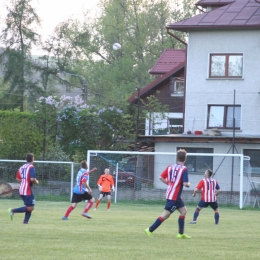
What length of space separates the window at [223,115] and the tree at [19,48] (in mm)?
17221

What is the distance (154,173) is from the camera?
33.3 metres

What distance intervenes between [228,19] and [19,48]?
18.4 metres

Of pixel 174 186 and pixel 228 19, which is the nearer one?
pixel 174 186

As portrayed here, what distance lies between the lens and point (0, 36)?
49062mm

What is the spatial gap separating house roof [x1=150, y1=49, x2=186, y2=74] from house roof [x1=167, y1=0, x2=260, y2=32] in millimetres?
7683

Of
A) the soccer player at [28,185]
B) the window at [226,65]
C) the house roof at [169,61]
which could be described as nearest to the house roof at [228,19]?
the window at [226,65]

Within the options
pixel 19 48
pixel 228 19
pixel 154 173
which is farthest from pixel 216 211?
pixel 19 48

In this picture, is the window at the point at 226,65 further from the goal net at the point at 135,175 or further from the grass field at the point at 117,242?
the grass field at the point at 117,242

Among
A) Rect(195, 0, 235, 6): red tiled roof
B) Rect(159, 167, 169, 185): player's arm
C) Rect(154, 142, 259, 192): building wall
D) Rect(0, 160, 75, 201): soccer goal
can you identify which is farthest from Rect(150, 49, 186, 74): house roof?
Rect(159, 167, 169, 185): player's arm

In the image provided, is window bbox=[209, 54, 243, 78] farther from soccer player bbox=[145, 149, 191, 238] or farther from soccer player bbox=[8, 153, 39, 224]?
soccer player bbox=[145, 149, 191, 238]

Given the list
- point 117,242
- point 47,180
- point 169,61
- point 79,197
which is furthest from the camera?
point 169,61

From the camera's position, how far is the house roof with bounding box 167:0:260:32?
119ft

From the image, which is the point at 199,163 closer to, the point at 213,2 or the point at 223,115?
the point at 223,115

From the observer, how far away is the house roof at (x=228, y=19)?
36406mm
